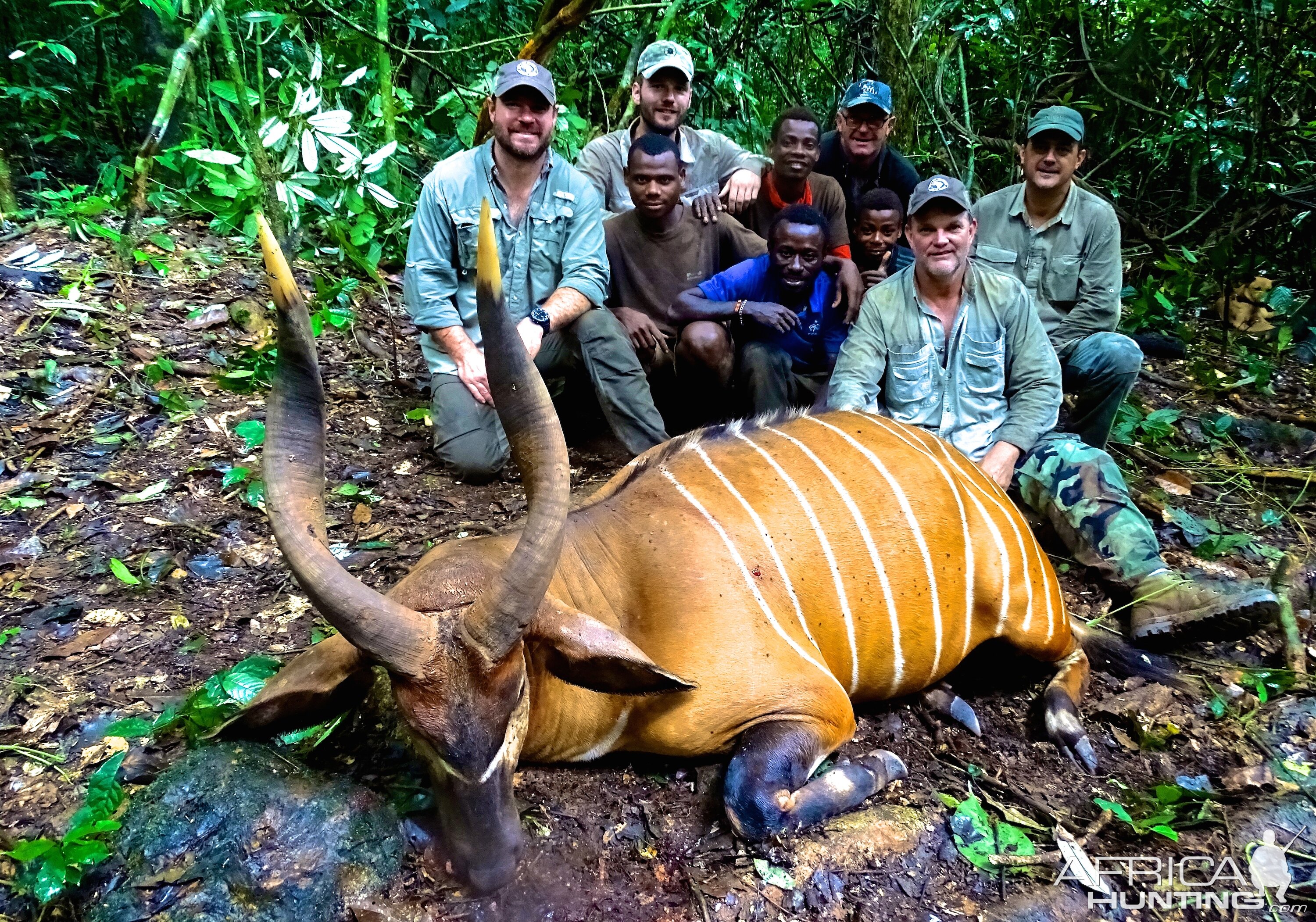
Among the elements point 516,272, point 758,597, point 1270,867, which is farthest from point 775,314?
point 1270,867

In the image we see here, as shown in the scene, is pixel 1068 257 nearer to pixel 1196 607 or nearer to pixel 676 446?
pixel 1196 607

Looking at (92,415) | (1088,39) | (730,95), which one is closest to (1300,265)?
(1088,39)

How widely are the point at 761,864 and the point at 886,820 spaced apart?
0.45 m

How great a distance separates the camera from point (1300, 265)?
6992 mm

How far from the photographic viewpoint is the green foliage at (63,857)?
2.29 m

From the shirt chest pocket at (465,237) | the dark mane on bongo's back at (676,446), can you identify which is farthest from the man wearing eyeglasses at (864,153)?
the dark mane on bongo's back at (676,446)

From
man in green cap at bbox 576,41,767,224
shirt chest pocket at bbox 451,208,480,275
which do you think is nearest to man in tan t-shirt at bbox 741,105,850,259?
man in green cap at bbox 576,41,767,224

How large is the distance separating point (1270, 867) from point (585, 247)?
402 cm

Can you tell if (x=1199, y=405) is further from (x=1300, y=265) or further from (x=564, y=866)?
(x=564, y=866)

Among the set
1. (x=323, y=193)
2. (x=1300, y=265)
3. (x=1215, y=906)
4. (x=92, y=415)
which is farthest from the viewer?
(x=1300, y=265)

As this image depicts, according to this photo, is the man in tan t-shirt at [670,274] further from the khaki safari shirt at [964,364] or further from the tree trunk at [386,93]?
the tree trunk at [386,93]

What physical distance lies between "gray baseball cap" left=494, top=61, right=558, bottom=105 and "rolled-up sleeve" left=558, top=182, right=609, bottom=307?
1.68ft

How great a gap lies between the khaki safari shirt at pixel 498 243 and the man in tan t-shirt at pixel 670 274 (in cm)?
24

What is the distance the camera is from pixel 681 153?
5.98 metres
